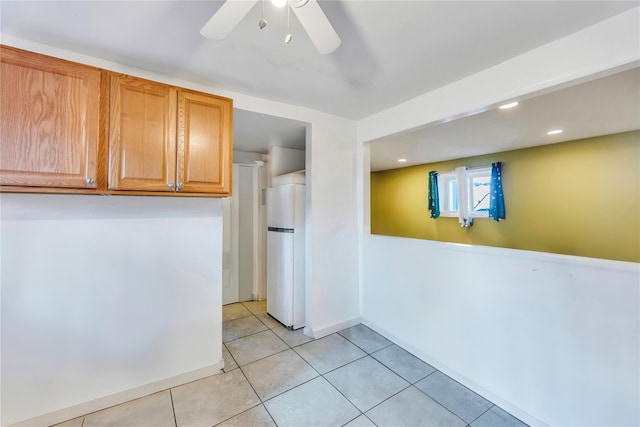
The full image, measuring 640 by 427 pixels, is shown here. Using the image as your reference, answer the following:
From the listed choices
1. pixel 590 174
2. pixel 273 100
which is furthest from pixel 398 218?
pixel 273 100

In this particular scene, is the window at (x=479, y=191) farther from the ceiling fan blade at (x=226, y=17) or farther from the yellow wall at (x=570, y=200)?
the ceiling fan blade at (x=226, y=17)

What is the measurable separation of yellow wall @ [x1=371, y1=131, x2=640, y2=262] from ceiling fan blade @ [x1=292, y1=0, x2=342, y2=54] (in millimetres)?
3949

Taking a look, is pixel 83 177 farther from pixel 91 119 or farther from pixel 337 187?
pixel 337 187

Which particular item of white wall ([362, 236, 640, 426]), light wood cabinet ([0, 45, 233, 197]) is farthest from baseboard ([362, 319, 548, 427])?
light wood cabinet ([0, 45, 233, 197])

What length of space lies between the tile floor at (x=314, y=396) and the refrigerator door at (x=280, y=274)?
45 centimetres

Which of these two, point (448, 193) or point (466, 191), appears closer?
point (466, 191)

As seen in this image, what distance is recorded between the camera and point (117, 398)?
1657mm

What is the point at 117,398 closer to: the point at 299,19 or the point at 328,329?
the point at 328,329

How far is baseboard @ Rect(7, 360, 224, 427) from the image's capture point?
148cm

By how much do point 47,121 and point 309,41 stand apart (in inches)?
58.8

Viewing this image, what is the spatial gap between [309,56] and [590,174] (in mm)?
3884

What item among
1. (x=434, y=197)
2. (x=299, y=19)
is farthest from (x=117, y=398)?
(x=434, y=197)

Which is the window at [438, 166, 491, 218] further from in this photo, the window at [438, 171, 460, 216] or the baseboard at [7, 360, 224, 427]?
the baseboard at [7, 360, 224, 427]

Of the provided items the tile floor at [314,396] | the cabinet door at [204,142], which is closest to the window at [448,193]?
the tile floor at [314,396]
